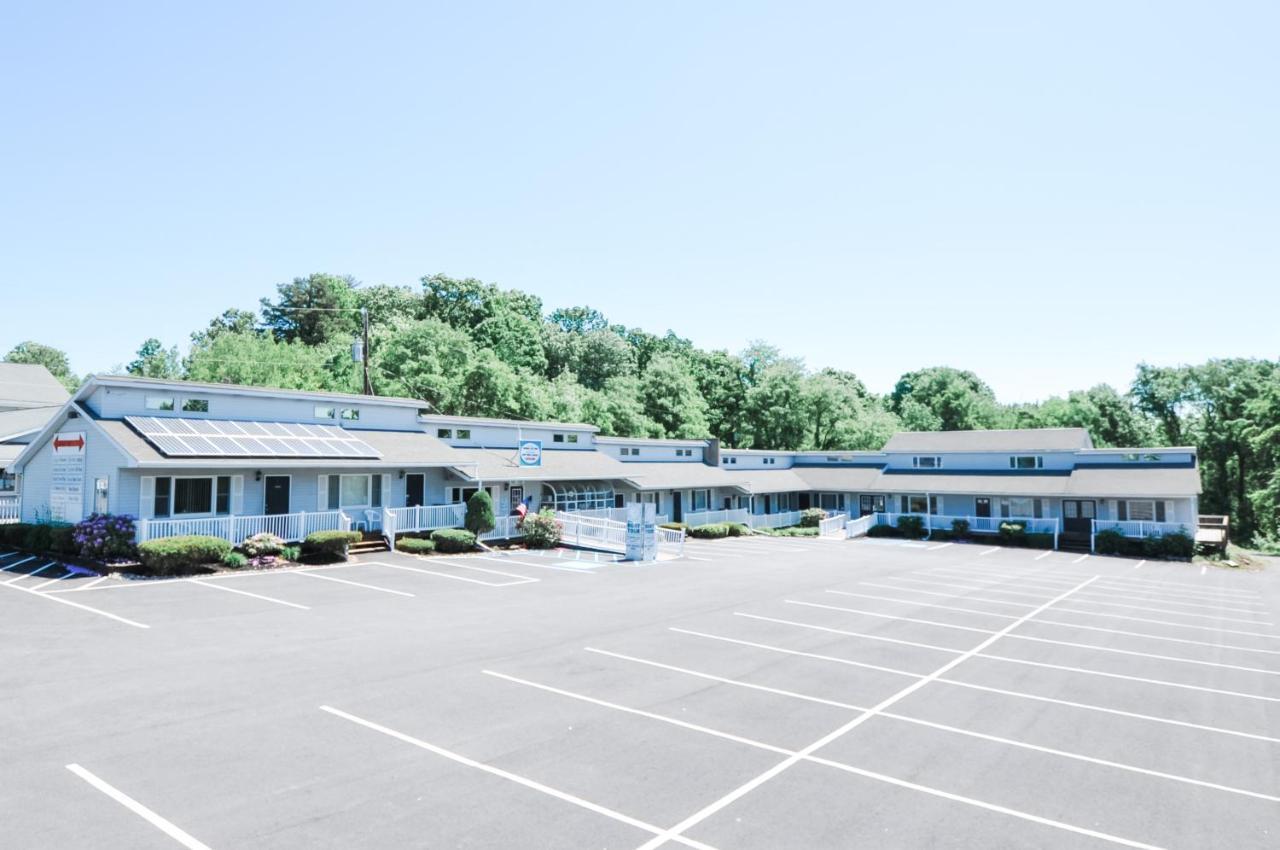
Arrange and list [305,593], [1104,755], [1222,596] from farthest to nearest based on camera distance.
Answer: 1. [1222,596]
2. [305,593]
3. [1104,755]

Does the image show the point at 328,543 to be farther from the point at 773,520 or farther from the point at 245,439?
the point at 773,520

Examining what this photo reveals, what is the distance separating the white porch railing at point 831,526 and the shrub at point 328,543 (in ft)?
96.3

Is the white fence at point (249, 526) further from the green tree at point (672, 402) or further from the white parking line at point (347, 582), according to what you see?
the green tree at point (672, 402)

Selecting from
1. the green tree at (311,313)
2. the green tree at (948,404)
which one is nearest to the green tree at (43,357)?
the green tree at (311,313)

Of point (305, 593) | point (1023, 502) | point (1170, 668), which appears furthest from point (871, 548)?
point (305, 593)

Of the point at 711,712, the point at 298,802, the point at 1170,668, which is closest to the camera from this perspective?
the point at 298,802

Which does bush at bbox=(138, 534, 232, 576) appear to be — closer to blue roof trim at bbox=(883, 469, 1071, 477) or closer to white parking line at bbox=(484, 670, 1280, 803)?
white parking line at bbox=(484, 670, 1280, 803)

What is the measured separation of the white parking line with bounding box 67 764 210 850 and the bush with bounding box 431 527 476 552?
20.0 m

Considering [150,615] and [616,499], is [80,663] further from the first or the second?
[616,499]

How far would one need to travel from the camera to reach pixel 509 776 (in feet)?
27.6

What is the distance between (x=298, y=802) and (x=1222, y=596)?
101 feet

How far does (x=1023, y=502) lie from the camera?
45188mm

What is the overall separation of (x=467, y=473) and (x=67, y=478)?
13.7 metres

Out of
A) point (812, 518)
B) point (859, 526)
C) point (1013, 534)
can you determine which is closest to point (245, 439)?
point (812, 518)
